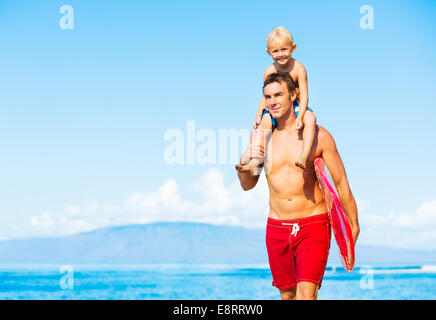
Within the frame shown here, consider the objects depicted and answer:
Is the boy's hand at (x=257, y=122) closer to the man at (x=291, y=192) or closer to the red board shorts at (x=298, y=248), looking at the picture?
the man at (x=291, y=192)

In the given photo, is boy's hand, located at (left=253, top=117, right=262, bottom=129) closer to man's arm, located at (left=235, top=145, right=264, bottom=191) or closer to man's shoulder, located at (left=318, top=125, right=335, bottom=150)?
man's arm, located at (left=235, top=145, right=264, bottom=191)

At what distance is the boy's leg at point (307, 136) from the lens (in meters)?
5.37

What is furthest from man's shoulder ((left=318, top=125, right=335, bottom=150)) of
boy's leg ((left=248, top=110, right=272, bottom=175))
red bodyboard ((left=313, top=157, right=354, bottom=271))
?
boy's leg ((left=248, top=110, right=272, bottom=175))

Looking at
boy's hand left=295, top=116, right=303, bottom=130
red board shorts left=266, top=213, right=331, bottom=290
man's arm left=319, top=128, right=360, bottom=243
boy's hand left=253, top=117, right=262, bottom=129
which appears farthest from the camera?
boy's hand left=253, top=117, right=262, bottom=129

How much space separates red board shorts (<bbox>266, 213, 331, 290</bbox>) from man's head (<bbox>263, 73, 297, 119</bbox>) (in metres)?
1.01

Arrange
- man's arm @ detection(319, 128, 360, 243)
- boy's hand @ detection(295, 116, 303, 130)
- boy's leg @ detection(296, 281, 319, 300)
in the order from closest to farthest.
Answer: boy's leg @ detection(296, 281, 319, 300) < boy's hand @ detection(295, 116, 303, 130) < man's arm @ detection(319, 128, 360, 243)

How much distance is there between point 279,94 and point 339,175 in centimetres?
92

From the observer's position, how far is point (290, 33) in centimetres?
554

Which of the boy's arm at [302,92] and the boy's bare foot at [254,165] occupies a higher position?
the boy's arm at [302,92]

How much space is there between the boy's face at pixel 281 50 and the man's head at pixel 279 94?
0.14 metres

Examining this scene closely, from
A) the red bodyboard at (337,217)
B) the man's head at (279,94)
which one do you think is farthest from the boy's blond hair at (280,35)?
the red bodyboard at (337,217)

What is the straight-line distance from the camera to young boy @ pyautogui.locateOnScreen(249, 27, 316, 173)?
5.44 m

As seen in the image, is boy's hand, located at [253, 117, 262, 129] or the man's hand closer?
the man's hand
